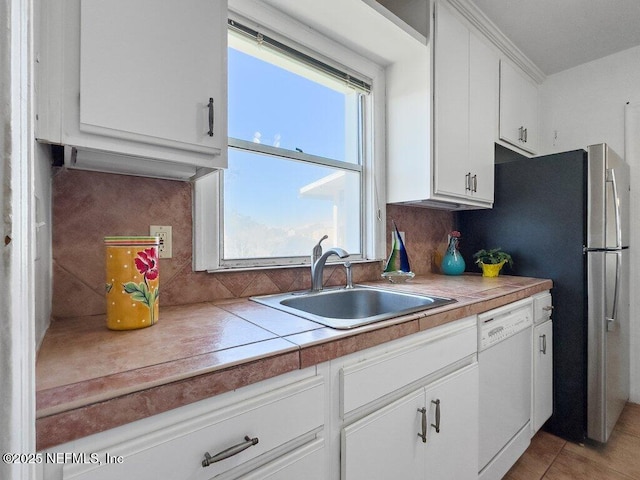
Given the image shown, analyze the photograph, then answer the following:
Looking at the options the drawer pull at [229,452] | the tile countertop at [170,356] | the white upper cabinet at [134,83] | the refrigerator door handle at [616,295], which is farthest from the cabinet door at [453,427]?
the refrigerator door handle at [616,295]

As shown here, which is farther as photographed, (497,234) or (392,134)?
(497,234)

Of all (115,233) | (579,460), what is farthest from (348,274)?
(579,460)

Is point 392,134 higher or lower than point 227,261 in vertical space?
higher

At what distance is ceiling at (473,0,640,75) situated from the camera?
6.00 ft

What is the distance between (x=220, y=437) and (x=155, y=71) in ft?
2.89

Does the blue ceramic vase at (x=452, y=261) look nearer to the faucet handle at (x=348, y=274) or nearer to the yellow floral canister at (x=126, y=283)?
the faucet handle at (x=348, y=274)

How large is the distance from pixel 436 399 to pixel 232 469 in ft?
2.35

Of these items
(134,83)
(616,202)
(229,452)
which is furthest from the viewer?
(616,202)

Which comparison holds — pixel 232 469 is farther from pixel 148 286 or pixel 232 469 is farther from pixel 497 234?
pixel 497 234

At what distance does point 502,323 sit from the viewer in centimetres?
143

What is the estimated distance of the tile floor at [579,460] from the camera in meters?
1.57

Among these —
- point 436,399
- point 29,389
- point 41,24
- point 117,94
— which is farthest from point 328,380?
point 41,24

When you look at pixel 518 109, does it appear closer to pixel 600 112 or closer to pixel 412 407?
pixel 600 112

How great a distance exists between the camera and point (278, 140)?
1540 millimetres
